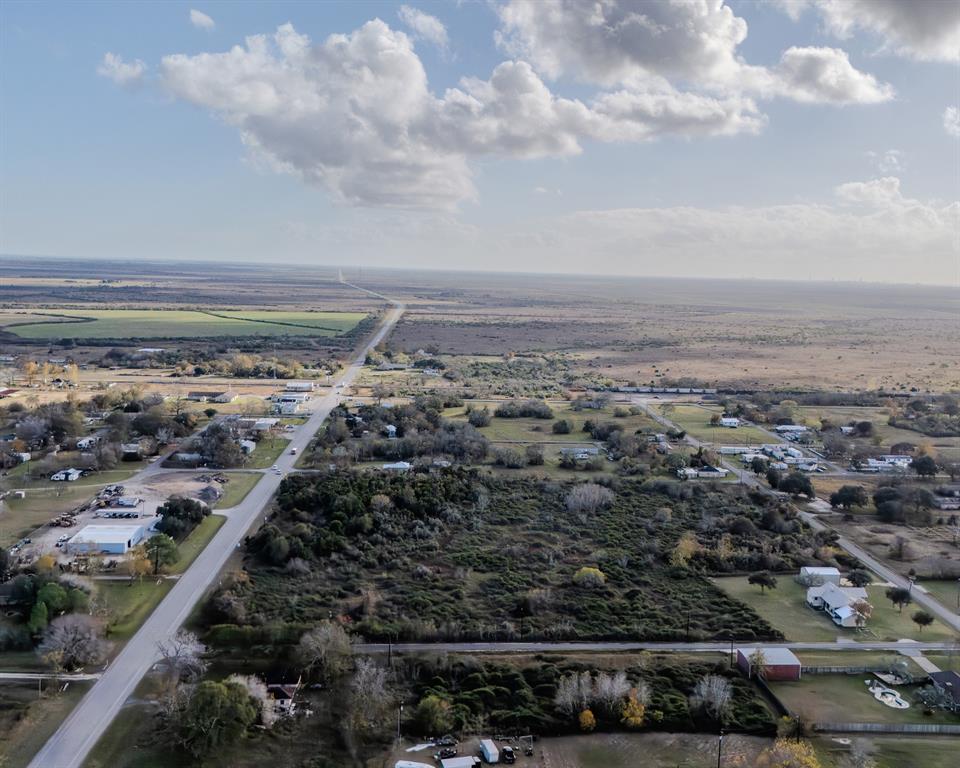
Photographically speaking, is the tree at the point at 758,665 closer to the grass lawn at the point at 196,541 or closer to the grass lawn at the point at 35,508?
the grass lawn at the point at 196,541

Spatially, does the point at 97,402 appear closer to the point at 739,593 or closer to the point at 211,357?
the point at 211,357

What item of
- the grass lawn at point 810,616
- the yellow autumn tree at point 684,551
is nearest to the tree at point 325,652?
the yellow autumn tree at point 684,551

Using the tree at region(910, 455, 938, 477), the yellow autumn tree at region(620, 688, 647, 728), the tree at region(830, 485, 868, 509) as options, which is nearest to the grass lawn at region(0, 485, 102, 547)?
the yellow autumn tree at region(620, 688, 647, 728)

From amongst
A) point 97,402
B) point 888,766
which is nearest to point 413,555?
point 888,766

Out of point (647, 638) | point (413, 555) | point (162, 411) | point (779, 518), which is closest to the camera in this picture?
point (647, 638)

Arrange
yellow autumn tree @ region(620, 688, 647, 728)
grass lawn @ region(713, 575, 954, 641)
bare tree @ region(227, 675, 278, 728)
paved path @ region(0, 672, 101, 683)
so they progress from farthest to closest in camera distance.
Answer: grass lawn @ region(713, 575, 954, 641), paved path @ region(0, 672, 101, 683), yellow autumn tree @ region(620, 688, 647, 728), bare tree @ region(227, 675, 278, 728)

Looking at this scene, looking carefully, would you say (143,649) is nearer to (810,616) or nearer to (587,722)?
(587,722)

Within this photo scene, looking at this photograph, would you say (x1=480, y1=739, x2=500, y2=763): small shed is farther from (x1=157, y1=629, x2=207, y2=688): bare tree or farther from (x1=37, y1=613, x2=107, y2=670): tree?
(x1=37, y1=613, x2=107, y2=670): tree
